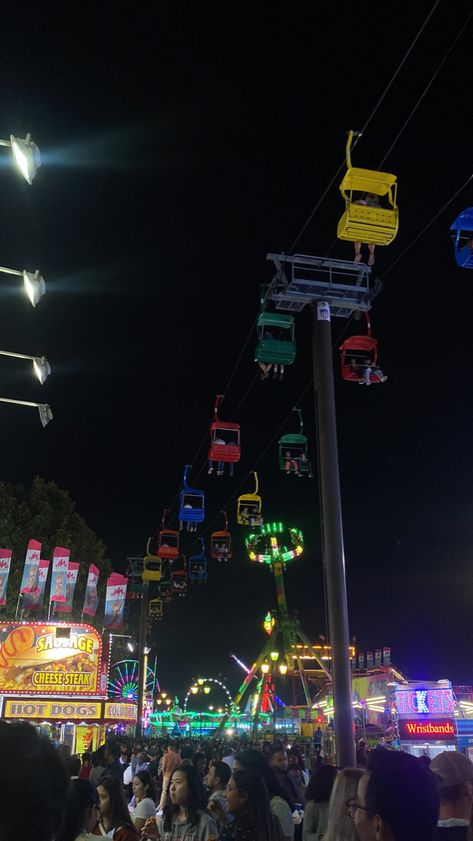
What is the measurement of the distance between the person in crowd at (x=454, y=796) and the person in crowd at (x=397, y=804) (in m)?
1.01

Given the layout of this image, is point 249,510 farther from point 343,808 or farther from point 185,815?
point 343,808

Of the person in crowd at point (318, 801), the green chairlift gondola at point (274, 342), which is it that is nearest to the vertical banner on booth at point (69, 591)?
the green chairlift gondola at point (274, 342)

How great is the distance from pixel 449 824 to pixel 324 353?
9111 millimetres

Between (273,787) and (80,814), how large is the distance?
2239 millimetres

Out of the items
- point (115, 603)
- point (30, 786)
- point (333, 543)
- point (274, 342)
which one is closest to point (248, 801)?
point (30, 786)

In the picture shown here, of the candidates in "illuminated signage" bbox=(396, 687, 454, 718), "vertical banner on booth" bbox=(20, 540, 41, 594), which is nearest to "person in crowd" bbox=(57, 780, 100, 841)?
"illuminated signage" bbox=(396, 687, 454, 718)

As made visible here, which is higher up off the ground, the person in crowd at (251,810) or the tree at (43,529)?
the tree at (43,529)

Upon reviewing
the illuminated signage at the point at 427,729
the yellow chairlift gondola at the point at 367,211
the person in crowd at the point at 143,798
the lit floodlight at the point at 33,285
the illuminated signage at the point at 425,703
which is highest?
the yellow chairlift gondola at the point at 367,211

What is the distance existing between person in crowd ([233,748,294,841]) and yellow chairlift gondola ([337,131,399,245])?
6926mm

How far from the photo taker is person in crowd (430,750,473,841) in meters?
3.66

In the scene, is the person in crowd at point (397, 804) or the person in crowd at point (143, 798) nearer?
the person in crowd at point (397, 804)

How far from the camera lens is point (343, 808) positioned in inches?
162

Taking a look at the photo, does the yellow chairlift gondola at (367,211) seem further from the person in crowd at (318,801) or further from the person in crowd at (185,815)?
the person in crowd at (185,815)

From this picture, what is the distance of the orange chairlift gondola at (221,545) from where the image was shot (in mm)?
23984
